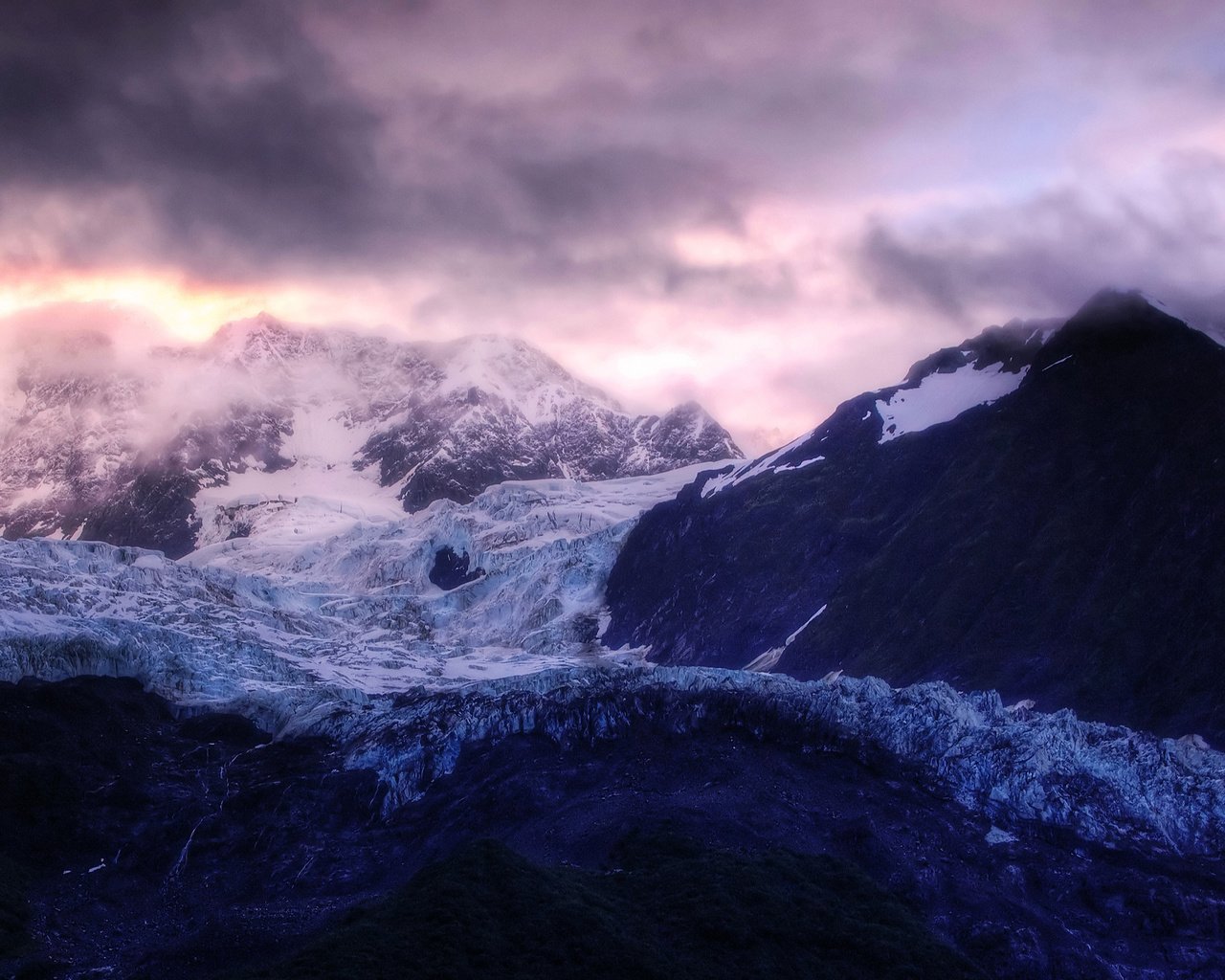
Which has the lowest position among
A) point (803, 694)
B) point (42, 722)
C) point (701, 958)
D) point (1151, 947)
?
point (1151, 947)

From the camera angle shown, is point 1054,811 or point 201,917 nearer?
point 201,917

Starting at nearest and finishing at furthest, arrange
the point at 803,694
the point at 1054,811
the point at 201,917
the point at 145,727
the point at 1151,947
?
the point at 1151,947 < the point at 201,917 < the point at 1054,811 < the point at 803,694 < the point at 145,727

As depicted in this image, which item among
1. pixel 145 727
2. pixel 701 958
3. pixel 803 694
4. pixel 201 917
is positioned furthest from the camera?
pixel 145 727

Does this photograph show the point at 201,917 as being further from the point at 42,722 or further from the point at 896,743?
the point at 896,743

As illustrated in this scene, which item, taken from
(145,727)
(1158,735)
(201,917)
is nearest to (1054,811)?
(1158,735)

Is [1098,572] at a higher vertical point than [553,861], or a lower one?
higher

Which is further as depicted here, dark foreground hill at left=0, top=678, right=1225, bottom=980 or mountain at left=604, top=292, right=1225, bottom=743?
mountain at left=604, top=292, right=1225, bottom=743

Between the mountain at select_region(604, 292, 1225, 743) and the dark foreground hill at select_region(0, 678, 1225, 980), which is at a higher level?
the mountain at select_region(604, 292, 1225, 743)

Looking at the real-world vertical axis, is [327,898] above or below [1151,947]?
above

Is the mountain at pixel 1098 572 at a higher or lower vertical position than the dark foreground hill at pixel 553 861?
higher

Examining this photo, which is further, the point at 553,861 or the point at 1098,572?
the point at 1098,572

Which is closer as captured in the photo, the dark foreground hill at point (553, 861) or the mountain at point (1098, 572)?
the dark foreground hill at point (553, 861)
